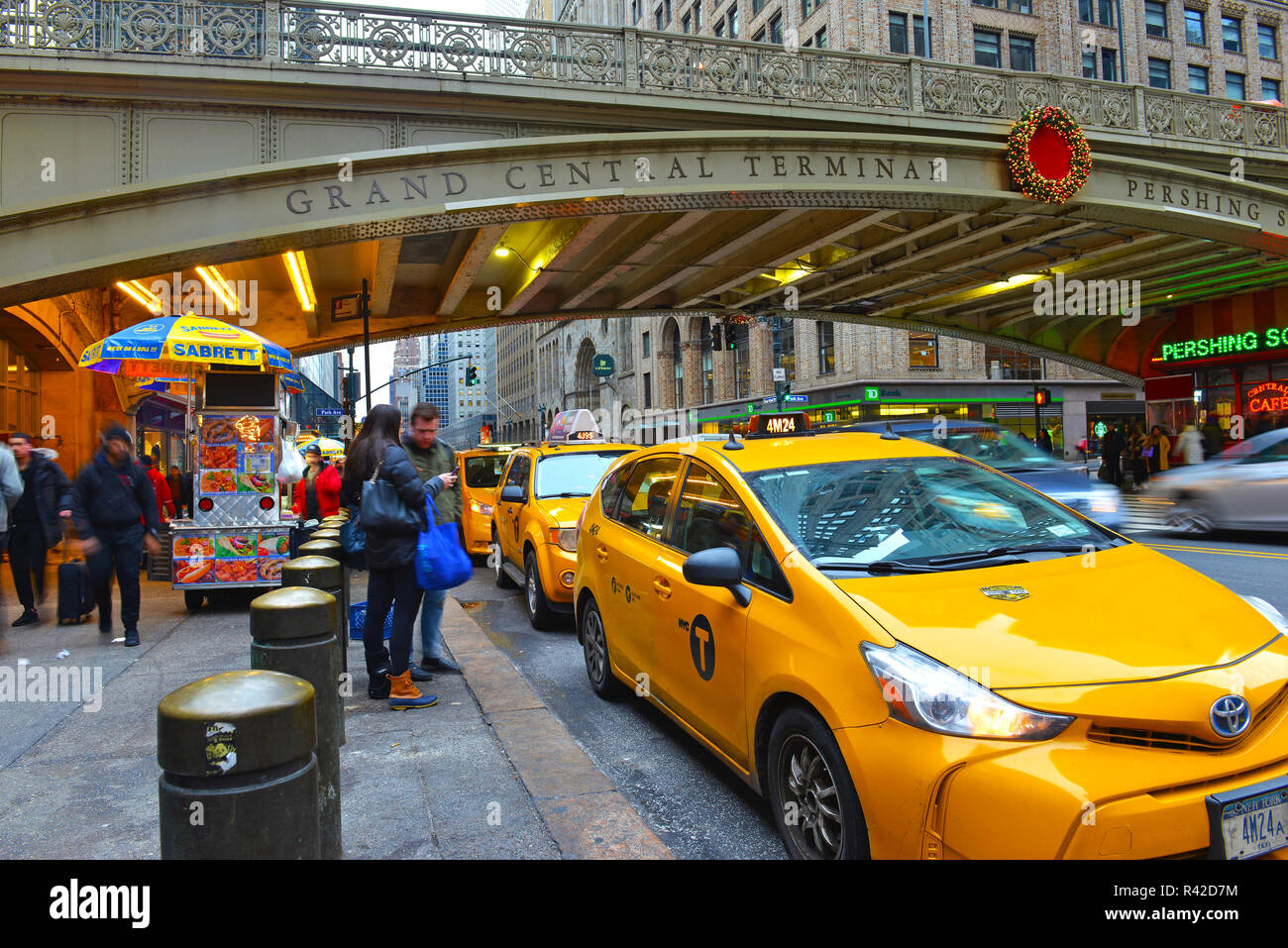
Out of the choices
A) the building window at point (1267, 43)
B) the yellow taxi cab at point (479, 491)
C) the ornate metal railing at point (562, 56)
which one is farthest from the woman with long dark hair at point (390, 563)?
the building window at point (1267, 43)

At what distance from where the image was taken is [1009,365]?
4028 cm

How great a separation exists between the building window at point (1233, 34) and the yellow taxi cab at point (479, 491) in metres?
45.8

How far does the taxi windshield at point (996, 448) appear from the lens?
1112 cm

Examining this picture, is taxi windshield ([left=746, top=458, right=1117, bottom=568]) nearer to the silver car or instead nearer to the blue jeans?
the blue jeans

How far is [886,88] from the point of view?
14984mm

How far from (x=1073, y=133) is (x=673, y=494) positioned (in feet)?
49.4

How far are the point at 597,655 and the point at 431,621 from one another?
1.38 meters

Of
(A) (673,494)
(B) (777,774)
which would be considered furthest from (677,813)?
(A) (673,494)

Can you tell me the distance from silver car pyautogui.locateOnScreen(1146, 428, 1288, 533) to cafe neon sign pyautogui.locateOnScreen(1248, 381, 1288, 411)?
1423 cm

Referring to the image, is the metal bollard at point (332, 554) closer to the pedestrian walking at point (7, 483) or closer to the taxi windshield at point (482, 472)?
the pedestrian walking at point (7, 483)

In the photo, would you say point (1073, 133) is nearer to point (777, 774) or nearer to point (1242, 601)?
point (1242, 601)

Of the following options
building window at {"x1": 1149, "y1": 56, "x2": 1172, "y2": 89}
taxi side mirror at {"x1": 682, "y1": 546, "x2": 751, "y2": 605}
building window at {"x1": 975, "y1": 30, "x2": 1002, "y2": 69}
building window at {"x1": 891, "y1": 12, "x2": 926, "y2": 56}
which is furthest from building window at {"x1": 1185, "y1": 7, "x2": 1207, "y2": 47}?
taxi side mirror at {"x1": 682, "y1": 546, "x2": 751, "y2": 605}

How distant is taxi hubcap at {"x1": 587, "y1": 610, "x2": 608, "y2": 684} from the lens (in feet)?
17.9

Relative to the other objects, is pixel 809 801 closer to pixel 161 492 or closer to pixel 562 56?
pixel 562 56
